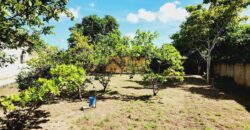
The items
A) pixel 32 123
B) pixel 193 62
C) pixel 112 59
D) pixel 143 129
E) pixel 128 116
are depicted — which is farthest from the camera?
pixel 193 62

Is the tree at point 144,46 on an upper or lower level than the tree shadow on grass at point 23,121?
upper

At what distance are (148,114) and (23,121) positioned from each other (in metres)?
5.28

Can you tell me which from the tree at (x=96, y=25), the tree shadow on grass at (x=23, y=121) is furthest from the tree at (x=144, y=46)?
the tree at (x=96, y=25)

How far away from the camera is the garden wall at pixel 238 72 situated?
20038 mm

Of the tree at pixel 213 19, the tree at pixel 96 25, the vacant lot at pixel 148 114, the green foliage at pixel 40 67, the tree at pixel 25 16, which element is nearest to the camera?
the tree at pixel 25 16

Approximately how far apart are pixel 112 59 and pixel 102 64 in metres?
0.77

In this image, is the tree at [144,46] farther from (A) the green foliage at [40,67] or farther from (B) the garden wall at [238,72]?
(B) the garden wall at [238,72]

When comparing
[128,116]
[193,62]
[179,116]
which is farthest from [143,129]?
[193,62]

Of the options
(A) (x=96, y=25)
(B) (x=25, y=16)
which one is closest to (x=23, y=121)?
(B) (x=25, y=16)

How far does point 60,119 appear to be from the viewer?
10.5 m

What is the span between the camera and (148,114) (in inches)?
451

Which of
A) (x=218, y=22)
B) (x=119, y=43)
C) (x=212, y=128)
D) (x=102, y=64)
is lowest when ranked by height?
(x=212, y=128)

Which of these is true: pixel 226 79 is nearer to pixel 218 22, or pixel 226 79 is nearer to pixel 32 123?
pixel 218 22

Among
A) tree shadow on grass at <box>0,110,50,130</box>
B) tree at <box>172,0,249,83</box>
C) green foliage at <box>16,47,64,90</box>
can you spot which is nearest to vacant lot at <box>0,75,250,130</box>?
tree shadow on grass at <box>0,110,50,130</box>
